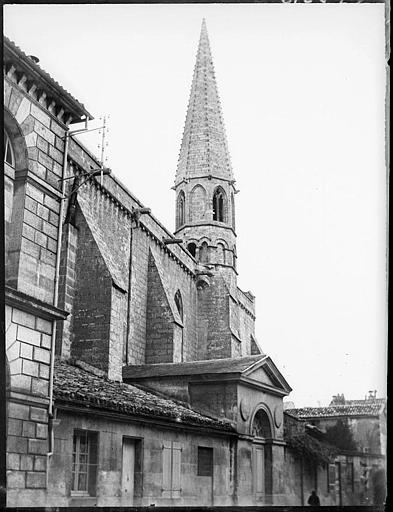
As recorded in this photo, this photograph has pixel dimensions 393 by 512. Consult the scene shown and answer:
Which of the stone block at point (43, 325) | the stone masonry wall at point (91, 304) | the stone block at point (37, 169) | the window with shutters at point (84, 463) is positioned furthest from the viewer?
the stone masonry wall at point (91, 304)

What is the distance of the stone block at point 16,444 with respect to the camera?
376 inches

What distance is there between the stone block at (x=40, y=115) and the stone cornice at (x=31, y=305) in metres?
2.75

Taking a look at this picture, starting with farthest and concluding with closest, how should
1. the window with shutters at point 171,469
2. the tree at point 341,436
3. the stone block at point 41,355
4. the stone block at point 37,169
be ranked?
the tree at point 341,436 < the window with shutters at point 171,469 < the stone block at point 37,169 < the stone block at point 41,355

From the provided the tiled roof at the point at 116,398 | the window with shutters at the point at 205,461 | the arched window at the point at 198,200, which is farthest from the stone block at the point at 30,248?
the arched window at the point at 198,200

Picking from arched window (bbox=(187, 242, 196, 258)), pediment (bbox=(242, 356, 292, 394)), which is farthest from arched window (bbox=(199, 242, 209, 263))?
pediment (bbox=(242, 356, 292, 394))

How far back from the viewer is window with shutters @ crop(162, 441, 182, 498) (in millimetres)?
11617

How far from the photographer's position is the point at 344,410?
41.0ft

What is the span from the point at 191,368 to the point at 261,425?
176cm

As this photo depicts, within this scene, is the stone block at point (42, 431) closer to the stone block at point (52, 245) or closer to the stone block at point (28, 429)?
the stone block at point (28, 429)

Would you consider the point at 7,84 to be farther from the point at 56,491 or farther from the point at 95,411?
the point at 56,491

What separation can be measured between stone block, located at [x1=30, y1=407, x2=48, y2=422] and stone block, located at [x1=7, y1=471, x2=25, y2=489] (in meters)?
0.79

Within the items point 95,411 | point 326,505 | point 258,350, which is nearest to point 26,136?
point 95,411

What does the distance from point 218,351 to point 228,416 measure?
216 cm

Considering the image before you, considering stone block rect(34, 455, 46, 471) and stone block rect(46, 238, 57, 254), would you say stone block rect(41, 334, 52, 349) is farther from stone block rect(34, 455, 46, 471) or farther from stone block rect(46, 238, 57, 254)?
stone block rect(34, 455, 46, 471)
